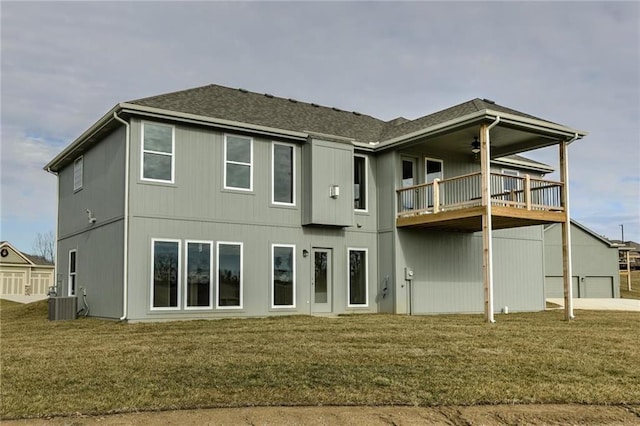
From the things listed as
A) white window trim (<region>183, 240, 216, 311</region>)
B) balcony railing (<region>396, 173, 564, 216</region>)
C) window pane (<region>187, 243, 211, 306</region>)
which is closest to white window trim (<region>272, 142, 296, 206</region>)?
white window trim (<region>183, 240, 216, 311</region>)

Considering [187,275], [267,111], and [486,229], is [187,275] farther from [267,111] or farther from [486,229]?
[486,229]

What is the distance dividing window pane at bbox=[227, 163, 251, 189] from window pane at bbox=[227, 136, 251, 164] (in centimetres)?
17

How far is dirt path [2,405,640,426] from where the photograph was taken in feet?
17.7

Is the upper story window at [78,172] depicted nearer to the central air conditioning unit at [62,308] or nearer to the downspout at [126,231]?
the central air conditioning unit at [62,308]

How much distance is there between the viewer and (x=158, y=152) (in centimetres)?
1277

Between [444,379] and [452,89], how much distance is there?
16.5 metres

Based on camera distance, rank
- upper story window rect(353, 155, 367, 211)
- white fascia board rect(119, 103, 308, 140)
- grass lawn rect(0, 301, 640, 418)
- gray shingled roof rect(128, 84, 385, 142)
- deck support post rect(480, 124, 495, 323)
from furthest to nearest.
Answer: upper story window rect(353, 155, 367, 211)
gray shingled roof rect(128, 84, 385, 142)
deck support post rect(480, 124, 495, 323)
white fascia board rect(119, 103, 308, 140)
grass lawn rect(0, 301, 640, 418)

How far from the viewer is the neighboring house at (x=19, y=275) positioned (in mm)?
36156

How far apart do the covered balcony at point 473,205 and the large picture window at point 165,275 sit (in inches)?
236

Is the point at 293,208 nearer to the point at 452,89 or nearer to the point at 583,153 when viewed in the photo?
the point at 452,89

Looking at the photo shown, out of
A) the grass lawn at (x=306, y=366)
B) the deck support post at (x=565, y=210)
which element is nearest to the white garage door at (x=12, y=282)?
the grass lawn at (x=306, y=366)

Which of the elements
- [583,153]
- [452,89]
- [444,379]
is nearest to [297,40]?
[452,89]

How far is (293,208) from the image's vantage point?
47.4 feet

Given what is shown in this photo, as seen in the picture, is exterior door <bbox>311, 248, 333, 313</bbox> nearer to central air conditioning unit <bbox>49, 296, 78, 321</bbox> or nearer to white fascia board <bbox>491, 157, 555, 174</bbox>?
central air conditioning unit <bbox>49, 296, 78, 321</bbox>
